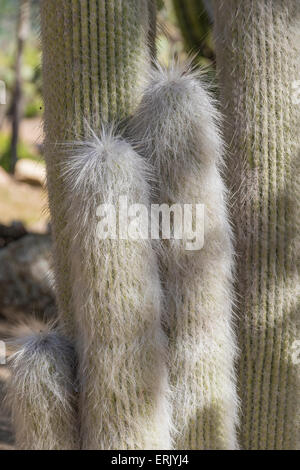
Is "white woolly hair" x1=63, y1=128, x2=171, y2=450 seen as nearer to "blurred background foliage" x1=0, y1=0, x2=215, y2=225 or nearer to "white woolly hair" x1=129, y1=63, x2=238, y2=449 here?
"white woolly hair" x1=129, y1=63, x2=238, y2=449

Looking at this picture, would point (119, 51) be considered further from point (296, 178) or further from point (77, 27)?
point (296, 178)

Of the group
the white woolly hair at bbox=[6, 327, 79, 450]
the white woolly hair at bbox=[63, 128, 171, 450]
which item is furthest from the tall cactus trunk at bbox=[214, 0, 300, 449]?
the white woolly hair at bbox=[6, 327, 79, 450]

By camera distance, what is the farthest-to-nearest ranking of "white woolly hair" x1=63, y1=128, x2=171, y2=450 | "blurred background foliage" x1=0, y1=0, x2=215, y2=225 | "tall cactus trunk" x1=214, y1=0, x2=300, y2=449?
"blurred background foliage" x1=0, y1=0, x2=215, y2=225 < "tall cactus trunk" x1=214, y1=0, x2=300, y2=449 < "white woolly hair" x1=63, y1=128, x2=171, y2=450

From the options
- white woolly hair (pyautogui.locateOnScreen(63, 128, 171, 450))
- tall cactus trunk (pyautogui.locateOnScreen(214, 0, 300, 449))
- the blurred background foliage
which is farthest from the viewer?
the blurred background foliage

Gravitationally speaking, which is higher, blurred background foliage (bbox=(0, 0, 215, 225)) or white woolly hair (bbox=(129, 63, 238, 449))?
blurred background foliage (bbox=(0, 0, 215, 225))

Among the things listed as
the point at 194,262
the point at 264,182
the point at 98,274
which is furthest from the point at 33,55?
the point at 98,274

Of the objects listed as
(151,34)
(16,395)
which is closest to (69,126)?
(151,34)

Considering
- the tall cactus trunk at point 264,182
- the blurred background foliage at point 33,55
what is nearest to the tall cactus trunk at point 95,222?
the blurred background foliage at point 33,55

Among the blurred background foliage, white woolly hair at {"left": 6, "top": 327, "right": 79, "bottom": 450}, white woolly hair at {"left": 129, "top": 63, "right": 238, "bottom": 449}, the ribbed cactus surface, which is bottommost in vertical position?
white woolly hair at {"left": 6, "top": 327, "right": 79, "bottom": 450}
